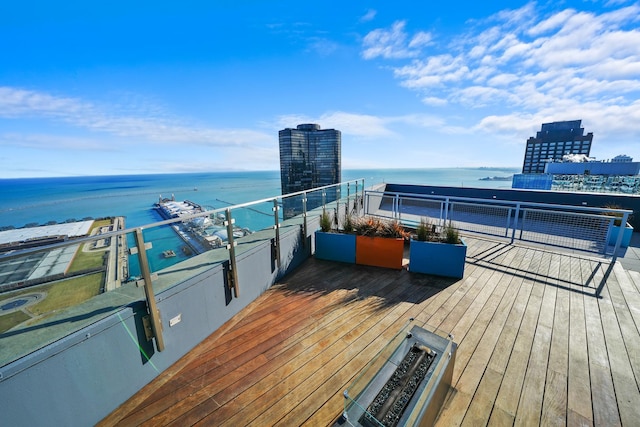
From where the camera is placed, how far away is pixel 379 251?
3.91 meters

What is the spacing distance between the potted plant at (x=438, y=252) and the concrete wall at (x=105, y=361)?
9.16 ft

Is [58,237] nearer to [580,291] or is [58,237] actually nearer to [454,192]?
[580,291]

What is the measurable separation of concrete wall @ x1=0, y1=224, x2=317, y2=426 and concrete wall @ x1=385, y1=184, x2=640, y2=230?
9342 millimetres

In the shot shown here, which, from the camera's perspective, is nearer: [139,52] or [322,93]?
[139,52]

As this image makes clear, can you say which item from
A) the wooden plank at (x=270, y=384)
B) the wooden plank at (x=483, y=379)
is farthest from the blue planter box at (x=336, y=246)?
the wooden plank at (x=483, y=379)

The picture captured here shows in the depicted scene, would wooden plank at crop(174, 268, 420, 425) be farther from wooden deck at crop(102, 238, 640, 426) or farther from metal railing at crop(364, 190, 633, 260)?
metal railing at crop(364, 190, 633, 260)

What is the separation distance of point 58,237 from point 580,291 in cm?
568

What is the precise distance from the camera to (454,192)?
30.9ft

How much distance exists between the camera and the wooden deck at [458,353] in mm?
1685

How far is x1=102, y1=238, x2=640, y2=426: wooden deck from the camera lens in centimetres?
168

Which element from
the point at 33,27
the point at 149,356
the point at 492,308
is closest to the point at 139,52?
the point at 33,27

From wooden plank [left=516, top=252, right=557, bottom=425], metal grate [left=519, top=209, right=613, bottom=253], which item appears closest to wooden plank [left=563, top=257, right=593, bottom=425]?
wooden plank [left=516, top=252, right=557, bottom=425]

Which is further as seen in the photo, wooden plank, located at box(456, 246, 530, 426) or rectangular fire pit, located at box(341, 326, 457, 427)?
wooden plank, located at box(456, 246, 530, 426)

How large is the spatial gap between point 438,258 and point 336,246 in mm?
1682
